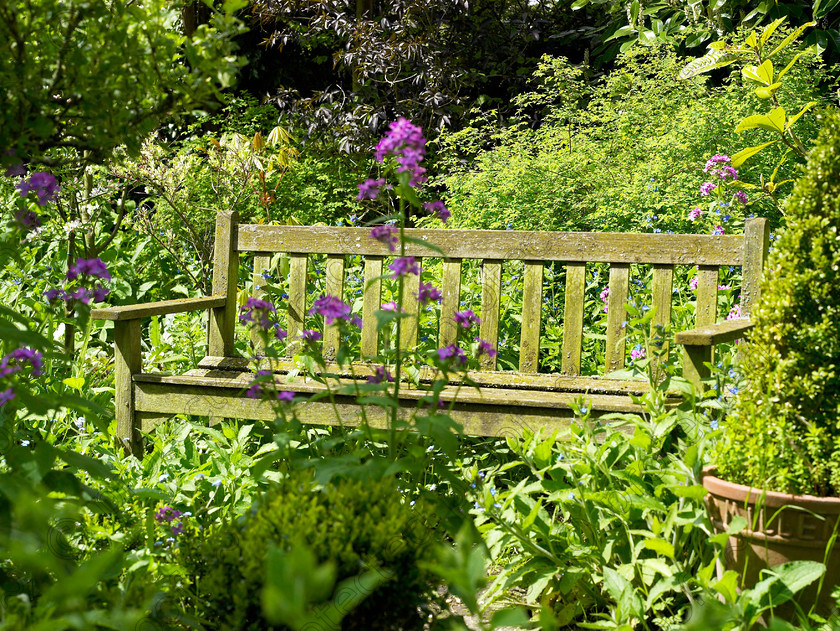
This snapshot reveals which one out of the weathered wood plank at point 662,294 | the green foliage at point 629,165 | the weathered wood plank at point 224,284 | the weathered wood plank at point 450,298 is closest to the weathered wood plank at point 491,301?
the weathered wood plank at point 450,298

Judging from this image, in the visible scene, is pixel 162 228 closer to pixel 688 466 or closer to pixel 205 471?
pixel 205 471

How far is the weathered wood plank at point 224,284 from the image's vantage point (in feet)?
11.8

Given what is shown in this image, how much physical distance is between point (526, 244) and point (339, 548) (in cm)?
203

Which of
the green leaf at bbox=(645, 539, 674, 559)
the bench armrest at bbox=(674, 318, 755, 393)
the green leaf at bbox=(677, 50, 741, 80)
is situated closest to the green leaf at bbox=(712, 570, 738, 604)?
the green leaf at bbox=(645, 539, 674, 559)

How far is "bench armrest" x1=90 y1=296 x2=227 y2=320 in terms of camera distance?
304 cm

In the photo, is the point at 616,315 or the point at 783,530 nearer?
the point at 783,530

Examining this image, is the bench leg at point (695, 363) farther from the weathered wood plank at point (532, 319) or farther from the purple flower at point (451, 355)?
the purple flower at point (451, 355)

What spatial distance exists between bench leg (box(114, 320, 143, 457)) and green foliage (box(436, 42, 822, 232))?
2478 mm

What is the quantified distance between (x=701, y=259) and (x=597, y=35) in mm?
5272

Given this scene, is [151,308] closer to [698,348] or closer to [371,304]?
[371,304]

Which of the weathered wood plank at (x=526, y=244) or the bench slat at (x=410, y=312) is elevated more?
the weathered wood plank at (x=526, y=244)

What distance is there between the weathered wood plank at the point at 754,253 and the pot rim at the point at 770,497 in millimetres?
1144

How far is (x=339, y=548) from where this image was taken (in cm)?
142

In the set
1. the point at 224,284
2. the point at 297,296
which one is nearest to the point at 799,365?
the point at 297,296
